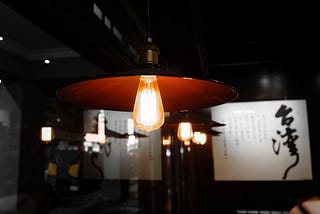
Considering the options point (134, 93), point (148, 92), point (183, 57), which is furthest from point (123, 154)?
point (148, 92)

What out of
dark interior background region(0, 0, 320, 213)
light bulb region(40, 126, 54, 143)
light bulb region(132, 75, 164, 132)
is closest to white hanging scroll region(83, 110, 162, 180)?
dark interior background region(0, 0, 320, 213)

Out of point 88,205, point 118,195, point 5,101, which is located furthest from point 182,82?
point 118,195

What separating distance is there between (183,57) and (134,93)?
8.53ft

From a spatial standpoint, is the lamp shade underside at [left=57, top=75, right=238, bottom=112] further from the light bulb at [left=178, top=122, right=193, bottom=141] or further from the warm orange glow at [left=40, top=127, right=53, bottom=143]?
the light bulb at [left=178, top=122, right=193, bottom=141]

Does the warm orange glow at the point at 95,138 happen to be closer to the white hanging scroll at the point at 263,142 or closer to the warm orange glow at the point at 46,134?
the warm orange glow at the point at 46,134

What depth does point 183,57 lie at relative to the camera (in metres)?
3.53

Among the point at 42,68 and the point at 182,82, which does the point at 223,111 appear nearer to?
the point at 42,68

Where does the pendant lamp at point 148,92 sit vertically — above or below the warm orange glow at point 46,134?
above

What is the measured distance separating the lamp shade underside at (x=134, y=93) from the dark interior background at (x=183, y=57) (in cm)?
8

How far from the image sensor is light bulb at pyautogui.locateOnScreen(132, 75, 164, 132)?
0.83m

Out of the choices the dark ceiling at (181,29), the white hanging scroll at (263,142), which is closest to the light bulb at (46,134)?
the dark ceiling at (181,29)

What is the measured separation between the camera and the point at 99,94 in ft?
3.14

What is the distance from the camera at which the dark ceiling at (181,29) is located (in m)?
1.71

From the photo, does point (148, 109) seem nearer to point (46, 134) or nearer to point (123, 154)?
point (46, 134)
